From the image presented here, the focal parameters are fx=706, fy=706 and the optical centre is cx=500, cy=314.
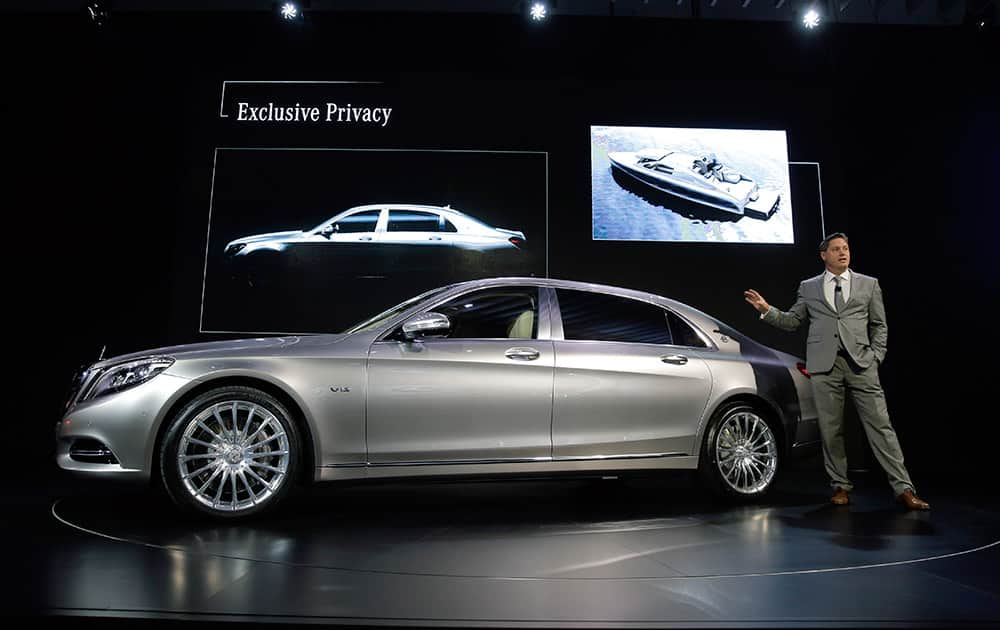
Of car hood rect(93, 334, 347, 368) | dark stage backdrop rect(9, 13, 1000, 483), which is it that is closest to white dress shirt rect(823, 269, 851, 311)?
dark stage backdrop rect(9, 13, 1000, 483)

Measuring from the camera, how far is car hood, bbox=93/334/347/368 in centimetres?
362

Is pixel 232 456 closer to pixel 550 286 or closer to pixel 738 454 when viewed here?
pixel 550 286

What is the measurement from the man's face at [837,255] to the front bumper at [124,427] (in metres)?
3.94

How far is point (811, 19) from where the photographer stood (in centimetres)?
695

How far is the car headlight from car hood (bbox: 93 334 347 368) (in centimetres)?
4

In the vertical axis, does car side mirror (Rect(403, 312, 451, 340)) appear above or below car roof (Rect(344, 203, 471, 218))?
below

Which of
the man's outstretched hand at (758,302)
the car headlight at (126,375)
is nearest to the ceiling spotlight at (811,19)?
the man's outstretched hand at (758,302)

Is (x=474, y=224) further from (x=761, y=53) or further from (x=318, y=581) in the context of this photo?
(x=318, y=581)

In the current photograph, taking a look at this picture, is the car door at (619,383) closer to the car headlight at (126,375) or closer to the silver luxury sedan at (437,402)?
the silver luxury sedan at (437,402)

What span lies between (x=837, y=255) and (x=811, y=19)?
142 inches

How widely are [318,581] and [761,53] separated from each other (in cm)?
671

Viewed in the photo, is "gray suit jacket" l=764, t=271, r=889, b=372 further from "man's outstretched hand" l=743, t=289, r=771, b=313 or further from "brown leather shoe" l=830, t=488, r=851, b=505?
"brown leather shoe" l=830, t=488, r=851, b=505

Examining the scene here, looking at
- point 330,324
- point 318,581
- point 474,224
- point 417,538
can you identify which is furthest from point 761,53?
point 318,581

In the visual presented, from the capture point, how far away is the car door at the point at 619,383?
3.97m
